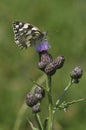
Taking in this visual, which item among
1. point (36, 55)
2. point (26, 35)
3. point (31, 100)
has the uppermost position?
point (36, 55)

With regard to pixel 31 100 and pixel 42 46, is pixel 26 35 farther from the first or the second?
pixel 31 100

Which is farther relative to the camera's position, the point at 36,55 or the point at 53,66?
the point at 36,55

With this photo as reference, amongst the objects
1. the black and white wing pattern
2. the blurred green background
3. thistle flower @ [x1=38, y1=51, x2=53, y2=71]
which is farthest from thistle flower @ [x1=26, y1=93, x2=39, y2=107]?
the blurred green background

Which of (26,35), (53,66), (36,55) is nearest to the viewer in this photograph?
(53,66)

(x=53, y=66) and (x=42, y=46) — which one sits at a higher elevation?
(x=42, y=46)

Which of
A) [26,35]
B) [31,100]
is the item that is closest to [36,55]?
[26,35]

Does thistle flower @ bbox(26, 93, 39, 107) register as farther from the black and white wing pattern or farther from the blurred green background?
the blurred green background

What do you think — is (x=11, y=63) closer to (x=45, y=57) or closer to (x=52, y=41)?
(x=52, y=41)

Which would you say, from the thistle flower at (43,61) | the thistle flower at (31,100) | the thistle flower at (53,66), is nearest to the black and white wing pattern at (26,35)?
the thistle flower at (43,61)

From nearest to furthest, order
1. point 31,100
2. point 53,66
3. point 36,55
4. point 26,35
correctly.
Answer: point 53,66
point 31,100
point 26,35
point 36,55
